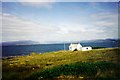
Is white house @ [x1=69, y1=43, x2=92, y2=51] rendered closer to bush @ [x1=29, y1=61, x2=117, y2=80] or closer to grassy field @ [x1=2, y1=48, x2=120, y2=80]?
grassy field @ [x1=2, y1=48, x2=120, y2=80]

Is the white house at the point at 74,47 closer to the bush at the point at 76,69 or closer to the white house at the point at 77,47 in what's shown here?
the white house at the point at 77,47

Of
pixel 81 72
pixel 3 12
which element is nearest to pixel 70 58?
pixel 81 72

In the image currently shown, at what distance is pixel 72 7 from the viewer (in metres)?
5.22

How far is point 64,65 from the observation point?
5.17 metres

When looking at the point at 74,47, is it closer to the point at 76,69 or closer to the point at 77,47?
the point at 77,47

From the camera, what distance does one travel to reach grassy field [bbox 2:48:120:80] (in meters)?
5.06

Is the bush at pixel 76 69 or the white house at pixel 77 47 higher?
the white house at pixel 77 47

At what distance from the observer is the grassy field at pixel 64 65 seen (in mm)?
5062

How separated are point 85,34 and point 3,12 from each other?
5.95 ft

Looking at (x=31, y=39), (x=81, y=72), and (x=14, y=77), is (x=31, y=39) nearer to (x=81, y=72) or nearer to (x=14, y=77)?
(x=14, y=77)

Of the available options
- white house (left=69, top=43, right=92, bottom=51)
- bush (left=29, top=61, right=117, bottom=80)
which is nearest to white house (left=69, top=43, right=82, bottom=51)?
white house (left=69, top=43, right=92, bottom=51)

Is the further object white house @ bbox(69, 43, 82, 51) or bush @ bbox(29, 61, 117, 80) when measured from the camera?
white house @ bbox(69, 43, 82, 51)

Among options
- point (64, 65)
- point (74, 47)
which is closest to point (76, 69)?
point (64, 65)

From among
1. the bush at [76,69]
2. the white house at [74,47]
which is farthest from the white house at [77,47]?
the bush at [76,69]
